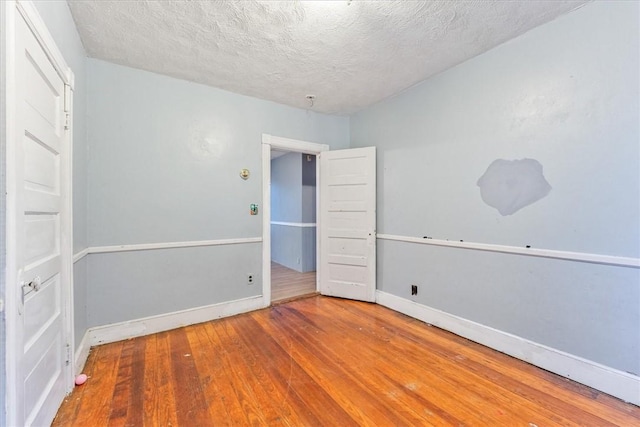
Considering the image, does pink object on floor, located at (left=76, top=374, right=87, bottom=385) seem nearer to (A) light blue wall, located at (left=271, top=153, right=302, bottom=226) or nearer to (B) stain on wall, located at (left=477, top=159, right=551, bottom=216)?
(B) stain on wall, located at (left=477, top=159, right=551, bottom=216)

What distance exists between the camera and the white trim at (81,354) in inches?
76.3

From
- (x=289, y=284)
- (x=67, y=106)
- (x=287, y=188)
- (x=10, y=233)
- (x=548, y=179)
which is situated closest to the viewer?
(x=10, y=233)

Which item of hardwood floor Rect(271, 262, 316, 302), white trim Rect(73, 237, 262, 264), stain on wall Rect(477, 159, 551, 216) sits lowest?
hardwood floor Rect(271, 262, 316, 302)

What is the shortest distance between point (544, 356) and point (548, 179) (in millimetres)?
1351

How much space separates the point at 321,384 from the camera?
188cm

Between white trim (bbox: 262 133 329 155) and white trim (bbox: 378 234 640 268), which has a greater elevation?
white trim (bbox: 262 133 329 155)

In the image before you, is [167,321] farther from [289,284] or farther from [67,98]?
[67,98]

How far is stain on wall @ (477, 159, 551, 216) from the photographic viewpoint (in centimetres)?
211

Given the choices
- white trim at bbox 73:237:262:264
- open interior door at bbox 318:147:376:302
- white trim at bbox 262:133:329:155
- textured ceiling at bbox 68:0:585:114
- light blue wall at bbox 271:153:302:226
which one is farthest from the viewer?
light blue wall at bbox 271:153:302:226

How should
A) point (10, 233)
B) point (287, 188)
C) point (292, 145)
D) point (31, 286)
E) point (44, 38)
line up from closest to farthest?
point (10, 233) < point (31, 286) < point (44, 38) < point (292, 145) < point (287, 188)

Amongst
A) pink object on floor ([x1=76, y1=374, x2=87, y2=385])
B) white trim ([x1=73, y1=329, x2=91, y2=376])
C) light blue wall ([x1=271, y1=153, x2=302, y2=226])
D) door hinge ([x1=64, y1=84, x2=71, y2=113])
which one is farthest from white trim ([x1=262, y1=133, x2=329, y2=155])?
pink object on floor ([x1=76, y1=374, x2=87, y2=385])

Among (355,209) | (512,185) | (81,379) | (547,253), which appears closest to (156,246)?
(81,379)

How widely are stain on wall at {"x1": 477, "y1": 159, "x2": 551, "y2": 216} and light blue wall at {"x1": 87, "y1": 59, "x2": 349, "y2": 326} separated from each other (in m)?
2.41

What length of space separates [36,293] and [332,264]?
2.90 meters
